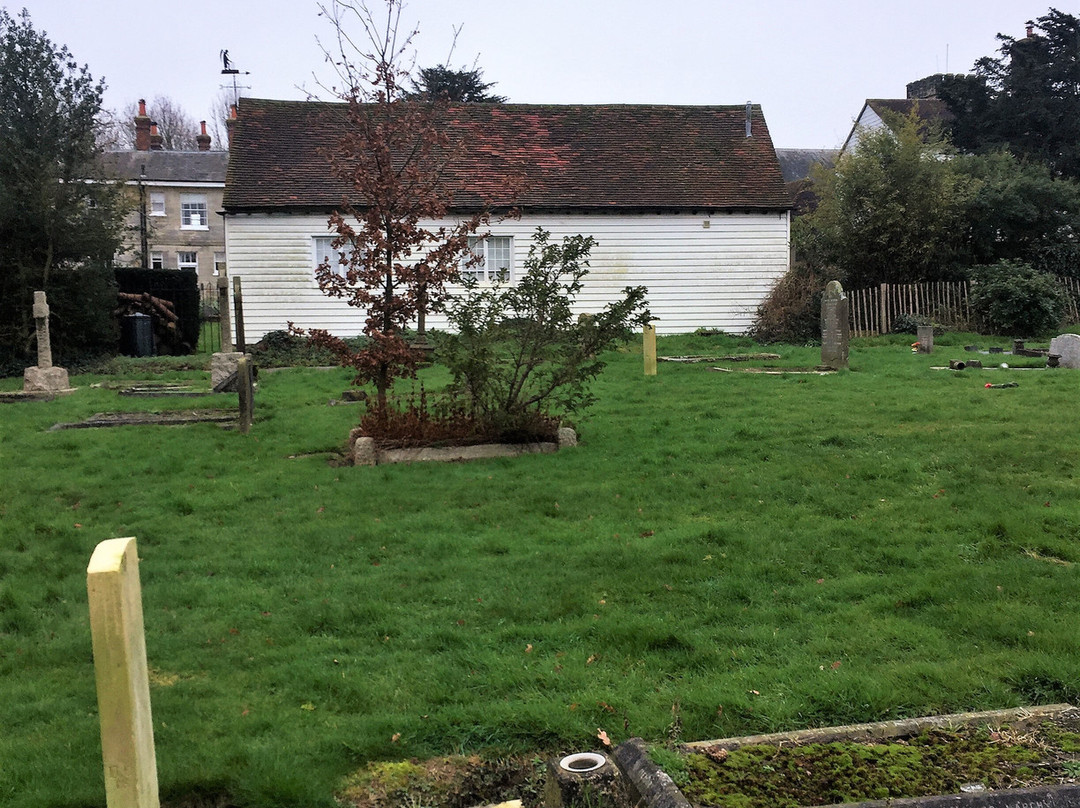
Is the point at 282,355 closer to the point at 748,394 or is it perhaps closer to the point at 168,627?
the point at 748,394

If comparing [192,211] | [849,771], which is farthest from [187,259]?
[849,771]

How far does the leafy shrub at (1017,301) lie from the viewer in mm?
22656

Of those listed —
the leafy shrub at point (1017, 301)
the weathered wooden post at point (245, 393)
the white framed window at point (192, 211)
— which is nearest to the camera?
the weathered wooden post at point (245, 393)

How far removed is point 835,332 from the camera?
53.9ft

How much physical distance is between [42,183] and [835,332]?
16.3 meters

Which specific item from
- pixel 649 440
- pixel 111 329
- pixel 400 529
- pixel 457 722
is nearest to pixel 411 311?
pixel 649 440

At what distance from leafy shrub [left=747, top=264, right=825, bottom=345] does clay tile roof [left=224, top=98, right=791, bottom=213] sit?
246 centimetres

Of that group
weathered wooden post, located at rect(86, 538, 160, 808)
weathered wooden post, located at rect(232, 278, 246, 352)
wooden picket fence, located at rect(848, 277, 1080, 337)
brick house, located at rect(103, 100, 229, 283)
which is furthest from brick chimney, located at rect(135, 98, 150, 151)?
weathered wooden post, located at rect(86, 538, 160, 808)

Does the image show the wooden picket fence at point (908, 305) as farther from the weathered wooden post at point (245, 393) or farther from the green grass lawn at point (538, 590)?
the weathered wooden post at point (245, 393)

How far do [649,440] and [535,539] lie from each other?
3.64 m

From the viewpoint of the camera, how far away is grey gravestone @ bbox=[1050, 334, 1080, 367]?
622 inches

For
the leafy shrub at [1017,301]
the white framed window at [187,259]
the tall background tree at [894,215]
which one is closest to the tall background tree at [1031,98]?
the tall background tree at [894,215]

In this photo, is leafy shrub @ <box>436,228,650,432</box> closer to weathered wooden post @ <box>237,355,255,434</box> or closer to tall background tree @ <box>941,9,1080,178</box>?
weathered wooden post @ <box>237,355,255,434</box>

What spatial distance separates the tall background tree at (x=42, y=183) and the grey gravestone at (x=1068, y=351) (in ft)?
63.4
